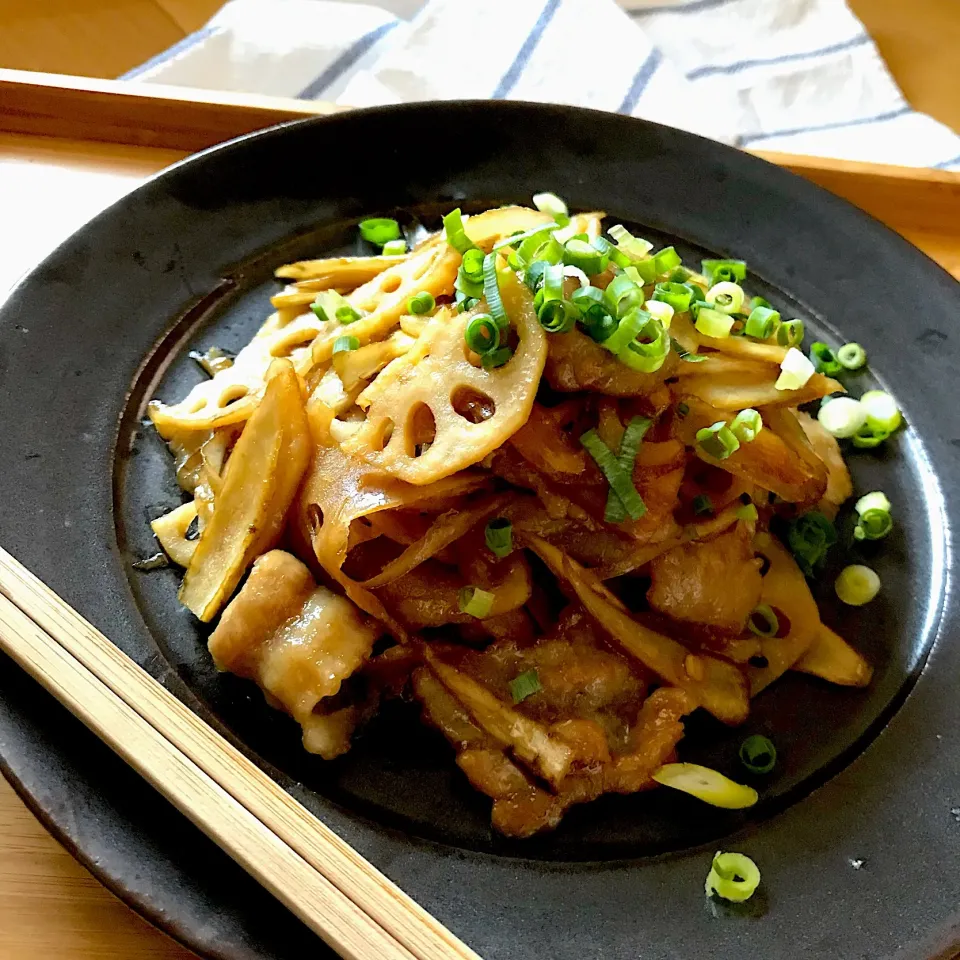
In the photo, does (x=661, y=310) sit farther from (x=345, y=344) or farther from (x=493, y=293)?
(x=345, y=344)

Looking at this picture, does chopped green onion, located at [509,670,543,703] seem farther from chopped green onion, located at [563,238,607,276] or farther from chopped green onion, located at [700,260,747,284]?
chopped green onion, located at [700,260,747,284]

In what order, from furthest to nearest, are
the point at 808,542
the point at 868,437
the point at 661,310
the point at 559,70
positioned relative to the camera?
the point at 559,70 → the point at 868,437 → the point at 808,542 → the point at 661,310

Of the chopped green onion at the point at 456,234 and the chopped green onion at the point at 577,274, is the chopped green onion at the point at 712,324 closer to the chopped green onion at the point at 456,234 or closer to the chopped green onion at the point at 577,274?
the chopped green onion at the point at 577,274

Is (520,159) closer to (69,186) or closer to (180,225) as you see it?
(180,225)

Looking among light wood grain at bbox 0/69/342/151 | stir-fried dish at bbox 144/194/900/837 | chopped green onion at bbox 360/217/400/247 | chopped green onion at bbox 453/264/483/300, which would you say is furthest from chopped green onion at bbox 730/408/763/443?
light wood grain at bbox 0/69/342/151

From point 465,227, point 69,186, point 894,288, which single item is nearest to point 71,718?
point 465,227

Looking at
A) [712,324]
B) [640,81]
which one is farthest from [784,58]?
[712,324]
